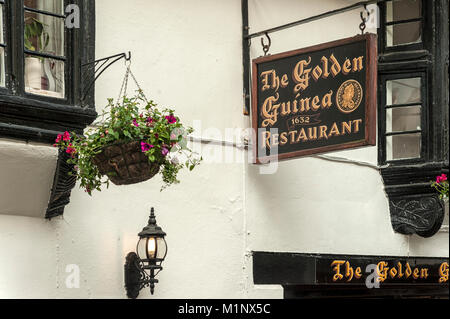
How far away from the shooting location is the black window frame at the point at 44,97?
712 centimetres

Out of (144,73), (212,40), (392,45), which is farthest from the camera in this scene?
(392,45)

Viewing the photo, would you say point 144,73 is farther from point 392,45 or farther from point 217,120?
point 392,45

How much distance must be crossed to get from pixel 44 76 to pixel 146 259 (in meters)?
1.71

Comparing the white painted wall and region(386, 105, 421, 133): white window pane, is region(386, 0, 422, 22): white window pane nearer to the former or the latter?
the white painted wall

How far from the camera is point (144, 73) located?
8484mm

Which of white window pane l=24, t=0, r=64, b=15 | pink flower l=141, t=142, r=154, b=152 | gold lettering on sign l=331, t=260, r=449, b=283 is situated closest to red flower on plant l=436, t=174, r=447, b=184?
gold lettering on sign l=331, t=260, r=449, b=283

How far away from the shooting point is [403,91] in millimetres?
10609

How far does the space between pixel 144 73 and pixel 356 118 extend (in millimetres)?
1937

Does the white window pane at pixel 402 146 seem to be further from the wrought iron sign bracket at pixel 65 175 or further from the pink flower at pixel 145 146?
the pink flower at pixel 145 146

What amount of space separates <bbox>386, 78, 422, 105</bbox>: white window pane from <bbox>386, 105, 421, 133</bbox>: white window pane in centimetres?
9

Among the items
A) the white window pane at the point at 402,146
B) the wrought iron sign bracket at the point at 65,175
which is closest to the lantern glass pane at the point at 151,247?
the wrought iron sign bracket at the point at 65,175

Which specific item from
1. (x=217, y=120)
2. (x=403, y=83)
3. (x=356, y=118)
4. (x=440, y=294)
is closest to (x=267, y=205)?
(x=217, y=120)

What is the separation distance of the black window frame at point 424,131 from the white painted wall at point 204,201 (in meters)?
0.22

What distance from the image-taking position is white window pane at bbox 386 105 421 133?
10.5 m
